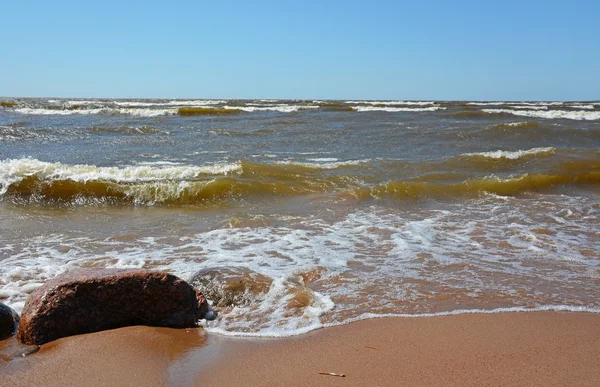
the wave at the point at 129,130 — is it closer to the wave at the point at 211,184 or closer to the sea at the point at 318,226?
the sea at the point at 318,226

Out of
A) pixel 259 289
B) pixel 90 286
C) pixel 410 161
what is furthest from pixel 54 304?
pixel 410 161

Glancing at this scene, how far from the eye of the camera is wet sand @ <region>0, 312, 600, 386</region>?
263 cm

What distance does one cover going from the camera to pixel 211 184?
28.4 ft

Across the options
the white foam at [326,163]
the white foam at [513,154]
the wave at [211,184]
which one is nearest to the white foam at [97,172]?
the wave at [211,184]

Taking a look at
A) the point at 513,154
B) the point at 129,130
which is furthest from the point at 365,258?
the point at 129,130

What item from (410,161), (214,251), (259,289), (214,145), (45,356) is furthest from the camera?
(214,145)

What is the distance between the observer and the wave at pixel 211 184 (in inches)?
327

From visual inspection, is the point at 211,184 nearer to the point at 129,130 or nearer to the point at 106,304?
the point at 106,304

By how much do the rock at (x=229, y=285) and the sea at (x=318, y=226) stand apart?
0.05 ft

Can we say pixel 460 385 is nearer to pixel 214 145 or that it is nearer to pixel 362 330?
pixel 362 330

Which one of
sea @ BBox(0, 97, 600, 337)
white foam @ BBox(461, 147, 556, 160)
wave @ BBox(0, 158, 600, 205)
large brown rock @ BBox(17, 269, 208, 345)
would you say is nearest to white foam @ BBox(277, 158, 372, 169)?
sea @ BBox(0, 97, 600, 337)

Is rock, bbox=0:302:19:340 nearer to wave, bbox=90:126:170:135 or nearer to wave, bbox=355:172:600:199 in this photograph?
wave, bbox=355:172:600:199

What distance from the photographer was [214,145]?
1435 cm

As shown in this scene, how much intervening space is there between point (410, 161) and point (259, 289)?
26.0 feet
